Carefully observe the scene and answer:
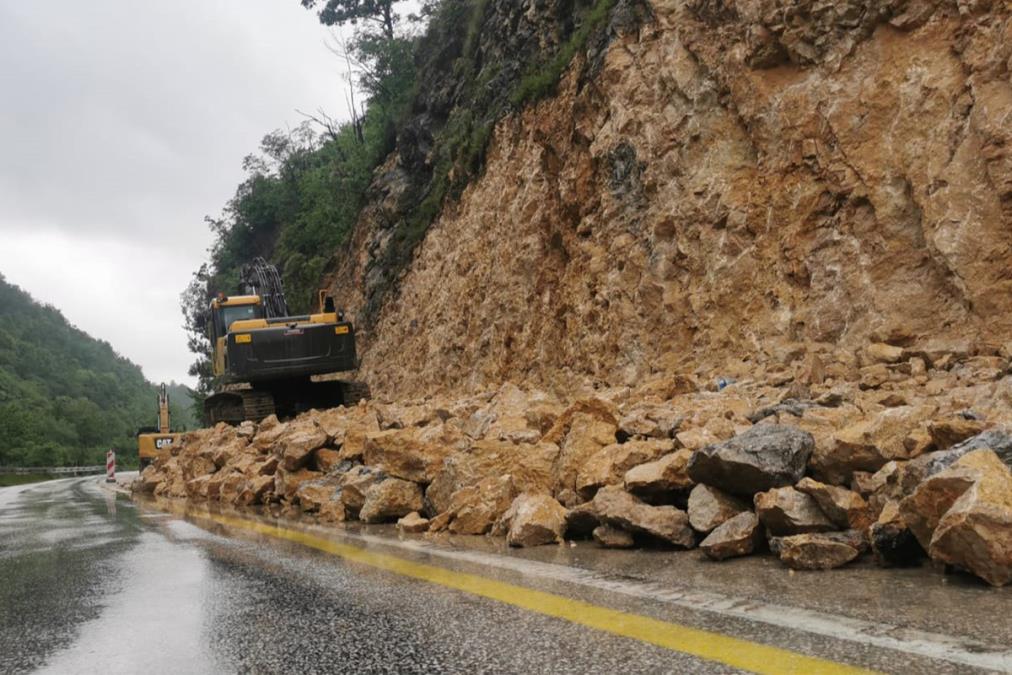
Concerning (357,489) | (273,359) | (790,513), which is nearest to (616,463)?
(790,513)

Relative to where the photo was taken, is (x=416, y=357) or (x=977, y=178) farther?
(x=416, y=357)

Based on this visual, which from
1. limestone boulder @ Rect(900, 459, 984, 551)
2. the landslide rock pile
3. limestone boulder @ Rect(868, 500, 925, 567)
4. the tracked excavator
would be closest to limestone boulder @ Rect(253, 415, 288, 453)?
the landslide rock pile

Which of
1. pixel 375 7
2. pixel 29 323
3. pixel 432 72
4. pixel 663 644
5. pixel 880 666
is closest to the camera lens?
pixel 880 666

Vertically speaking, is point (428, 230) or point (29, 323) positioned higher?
point (29, 323)

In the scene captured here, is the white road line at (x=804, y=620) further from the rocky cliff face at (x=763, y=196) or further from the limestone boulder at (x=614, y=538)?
the rocky cliff face at (x=763, y=196)

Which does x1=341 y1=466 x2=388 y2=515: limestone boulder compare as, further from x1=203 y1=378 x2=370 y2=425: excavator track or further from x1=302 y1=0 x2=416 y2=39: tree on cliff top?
x1=302 y1=0 x2=416 y2=39: tree on cliff top

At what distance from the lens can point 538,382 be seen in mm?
15312

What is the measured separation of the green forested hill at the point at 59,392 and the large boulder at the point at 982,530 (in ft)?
242

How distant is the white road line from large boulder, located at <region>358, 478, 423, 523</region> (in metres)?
2.71

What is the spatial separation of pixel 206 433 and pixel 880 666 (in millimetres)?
15882

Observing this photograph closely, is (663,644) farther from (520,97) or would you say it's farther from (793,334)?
(520,97)

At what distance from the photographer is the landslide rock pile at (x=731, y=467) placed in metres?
4.07

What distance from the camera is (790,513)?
177 inches

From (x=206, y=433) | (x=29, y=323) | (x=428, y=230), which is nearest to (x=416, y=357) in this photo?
(x=428, y=230)
